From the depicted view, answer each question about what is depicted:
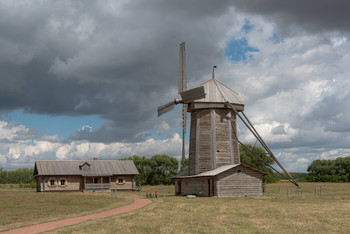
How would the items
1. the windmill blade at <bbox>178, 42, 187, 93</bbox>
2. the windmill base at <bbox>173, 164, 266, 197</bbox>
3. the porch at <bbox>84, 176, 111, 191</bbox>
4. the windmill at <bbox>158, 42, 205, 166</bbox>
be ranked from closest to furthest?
the windmill base at <bbox>173, 164, 266, 197</bbox> → the windmill at <bbox>158, 42, 205, 166</bbox> → the windmill blade at <bbox>178, 42, 187, 93</bbox> → the porch at <bbox>84, 176, 111, 191</bbox>

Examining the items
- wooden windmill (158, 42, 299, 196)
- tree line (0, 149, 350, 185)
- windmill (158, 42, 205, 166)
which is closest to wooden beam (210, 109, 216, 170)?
wooden windmill (158, 42, 299, 196)

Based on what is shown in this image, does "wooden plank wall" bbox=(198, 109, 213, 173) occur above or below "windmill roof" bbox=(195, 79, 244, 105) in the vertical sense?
below

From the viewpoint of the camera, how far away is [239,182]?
120ft

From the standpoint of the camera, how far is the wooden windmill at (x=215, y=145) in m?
36.5

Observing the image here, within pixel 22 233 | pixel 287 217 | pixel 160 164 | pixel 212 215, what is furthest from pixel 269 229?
pixel 160 164

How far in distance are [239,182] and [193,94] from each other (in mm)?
9821

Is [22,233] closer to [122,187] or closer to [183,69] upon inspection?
[183,69]

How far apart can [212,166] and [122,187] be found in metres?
24.1

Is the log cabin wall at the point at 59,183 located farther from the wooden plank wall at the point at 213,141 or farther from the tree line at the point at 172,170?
the tree line at the point at 172,170

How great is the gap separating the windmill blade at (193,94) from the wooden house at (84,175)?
22.2m

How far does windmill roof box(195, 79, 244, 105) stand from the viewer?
38.9 m

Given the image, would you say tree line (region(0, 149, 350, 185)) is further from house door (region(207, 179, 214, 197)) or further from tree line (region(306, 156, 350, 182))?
house door (region(207, 179, 214, 197))

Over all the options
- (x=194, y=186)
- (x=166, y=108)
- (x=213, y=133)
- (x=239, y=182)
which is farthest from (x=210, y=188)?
(x=166, y=108)

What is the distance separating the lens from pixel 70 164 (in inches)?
2240
